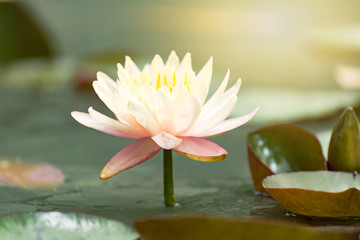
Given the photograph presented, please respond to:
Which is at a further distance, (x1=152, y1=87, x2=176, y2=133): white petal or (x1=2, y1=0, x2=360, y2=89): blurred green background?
(x1=2, y1=0, x2=360, y2=89): blurred green background

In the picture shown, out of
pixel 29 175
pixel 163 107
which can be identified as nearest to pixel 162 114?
pixel 163 107

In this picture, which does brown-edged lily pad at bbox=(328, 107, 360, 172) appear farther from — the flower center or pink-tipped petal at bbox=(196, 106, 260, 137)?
the flower center

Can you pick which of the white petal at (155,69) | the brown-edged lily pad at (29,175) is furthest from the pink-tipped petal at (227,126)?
the brown-edged lily pad at (29,175)

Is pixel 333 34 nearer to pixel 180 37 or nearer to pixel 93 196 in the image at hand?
pixel 93 196

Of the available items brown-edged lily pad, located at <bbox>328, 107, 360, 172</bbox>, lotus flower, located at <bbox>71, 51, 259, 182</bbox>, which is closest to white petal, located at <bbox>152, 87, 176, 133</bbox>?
lotus flower, located at <bbox>71, 51, 259, 182</bbox>

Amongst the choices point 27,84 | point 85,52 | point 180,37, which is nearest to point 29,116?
point 27,84

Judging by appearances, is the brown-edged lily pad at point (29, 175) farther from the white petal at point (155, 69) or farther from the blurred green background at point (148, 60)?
the white petal at point (155, 69)
